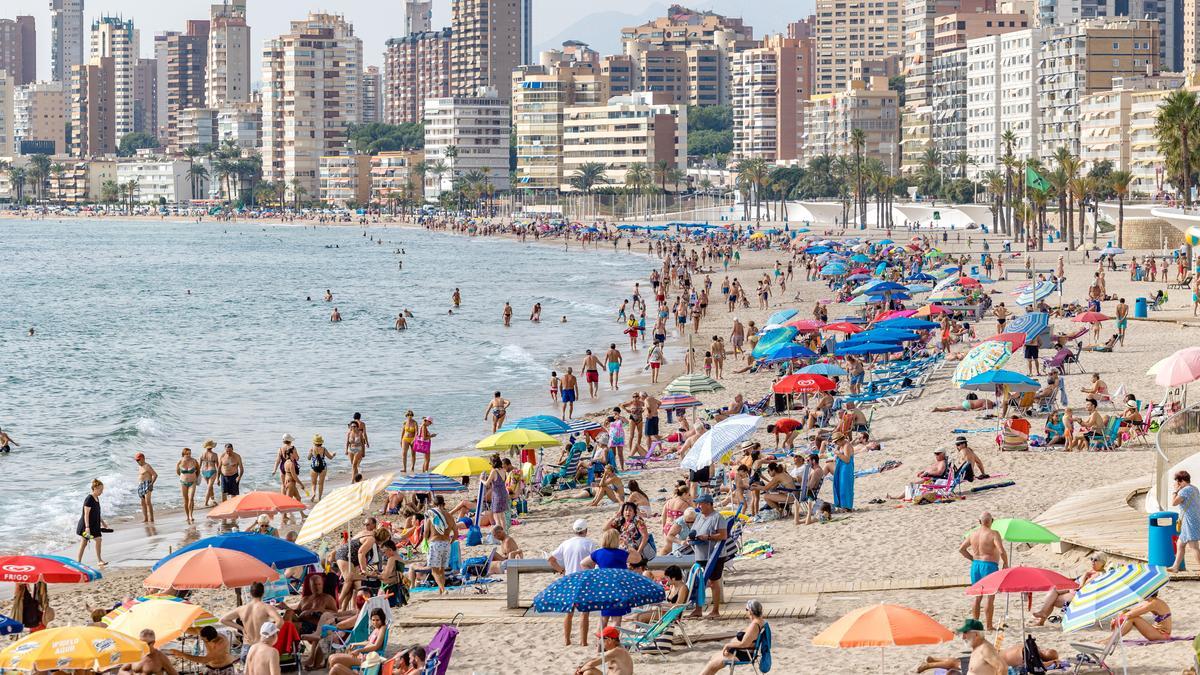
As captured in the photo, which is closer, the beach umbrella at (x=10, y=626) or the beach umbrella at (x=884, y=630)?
the beach umbrella at (x=884, y=630)

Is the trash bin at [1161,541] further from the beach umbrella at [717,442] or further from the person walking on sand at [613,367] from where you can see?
the person walking on sand at [613,367]

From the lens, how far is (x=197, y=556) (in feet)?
42.2

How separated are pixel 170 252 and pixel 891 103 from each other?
81.1m

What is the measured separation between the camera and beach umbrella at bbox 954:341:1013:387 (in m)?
21.5

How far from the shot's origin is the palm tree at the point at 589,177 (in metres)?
181

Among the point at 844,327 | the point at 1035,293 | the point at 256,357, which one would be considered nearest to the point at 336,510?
the point at 844,327

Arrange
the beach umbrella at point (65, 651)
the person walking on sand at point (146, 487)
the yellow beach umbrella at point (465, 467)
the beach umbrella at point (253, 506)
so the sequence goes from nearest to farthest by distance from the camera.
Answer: the beach umbrella at point (65, 651) < the beach umbrella at point (253, 506) < the yellow beach umbrella at point (465, 467) < the person walking on sand at point (146, 487)

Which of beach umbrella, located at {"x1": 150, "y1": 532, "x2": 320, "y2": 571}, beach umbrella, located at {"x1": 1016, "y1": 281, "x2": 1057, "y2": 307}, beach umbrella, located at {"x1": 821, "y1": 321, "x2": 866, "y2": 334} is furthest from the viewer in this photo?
beach umbrella, located at {"x1": 1016, "y1": 281, "x2": 1057, "y2": 307}

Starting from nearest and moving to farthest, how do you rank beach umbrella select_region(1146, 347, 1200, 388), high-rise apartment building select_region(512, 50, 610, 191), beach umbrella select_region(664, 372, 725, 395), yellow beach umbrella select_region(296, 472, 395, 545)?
1. yellow beach umbrella select_region(296, 472, 395, 545)
2. beach umbrella select_region(1146, 347, 1200, 388)
3. beach umbrella select_region(664, 372, 725, 395)
4. high-rise apartment building select_region(512, 50, 610, 191)

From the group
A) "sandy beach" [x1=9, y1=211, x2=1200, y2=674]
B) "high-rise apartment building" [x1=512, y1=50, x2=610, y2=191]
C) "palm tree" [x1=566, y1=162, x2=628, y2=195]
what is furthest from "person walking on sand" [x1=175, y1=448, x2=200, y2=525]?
"high-rise apartment building" [x1=512, y1=50, x2=610, y2=191]

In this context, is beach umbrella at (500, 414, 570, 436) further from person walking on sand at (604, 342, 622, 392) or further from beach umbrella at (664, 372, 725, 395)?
person walking on sand at (604, 342, 622, 392)

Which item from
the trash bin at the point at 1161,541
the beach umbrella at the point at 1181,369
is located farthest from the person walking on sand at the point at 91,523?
the beach umbrella at the point at 1181,369

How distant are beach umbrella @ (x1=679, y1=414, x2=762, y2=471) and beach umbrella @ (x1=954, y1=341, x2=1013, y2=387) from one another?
4.52m

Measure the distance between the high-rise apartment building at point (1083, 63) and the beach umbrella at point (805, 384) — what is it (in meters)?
109
